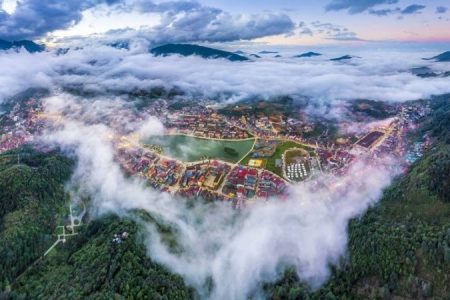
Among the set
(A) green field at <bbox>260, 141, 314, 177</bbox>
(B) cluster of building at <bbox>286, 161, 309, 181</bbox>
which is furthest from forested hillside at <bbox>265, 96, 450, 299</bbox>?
(A) green field at <bbox>260, 141, 314, 177</bbox>

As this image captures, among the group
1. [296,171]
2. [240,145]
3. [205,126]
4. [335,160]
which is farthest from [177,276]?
[205,126]

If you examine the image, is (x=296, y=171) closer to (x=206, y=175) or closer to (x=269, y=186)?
(x=269, y=186)

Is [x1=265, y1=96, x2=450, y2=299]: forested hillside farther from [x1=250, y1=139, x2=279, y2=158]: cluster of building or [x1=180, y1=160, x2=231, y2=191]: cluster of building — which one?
[x1=250, y1=139, x2=279, y2=158]: cluster of building

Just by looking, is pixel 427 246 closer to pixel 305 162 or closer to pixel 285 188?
pixel 285 188

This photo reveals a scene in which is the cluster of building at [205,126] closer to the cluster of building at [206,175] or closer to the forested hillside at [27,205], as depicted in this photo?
the cluster of building at [206,175]

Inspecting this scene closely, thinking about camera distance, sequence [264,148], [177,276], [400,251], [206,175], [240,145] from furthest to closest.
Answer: [240,145] < [264,148] < [206,175] < [177,276] < [400,251]
